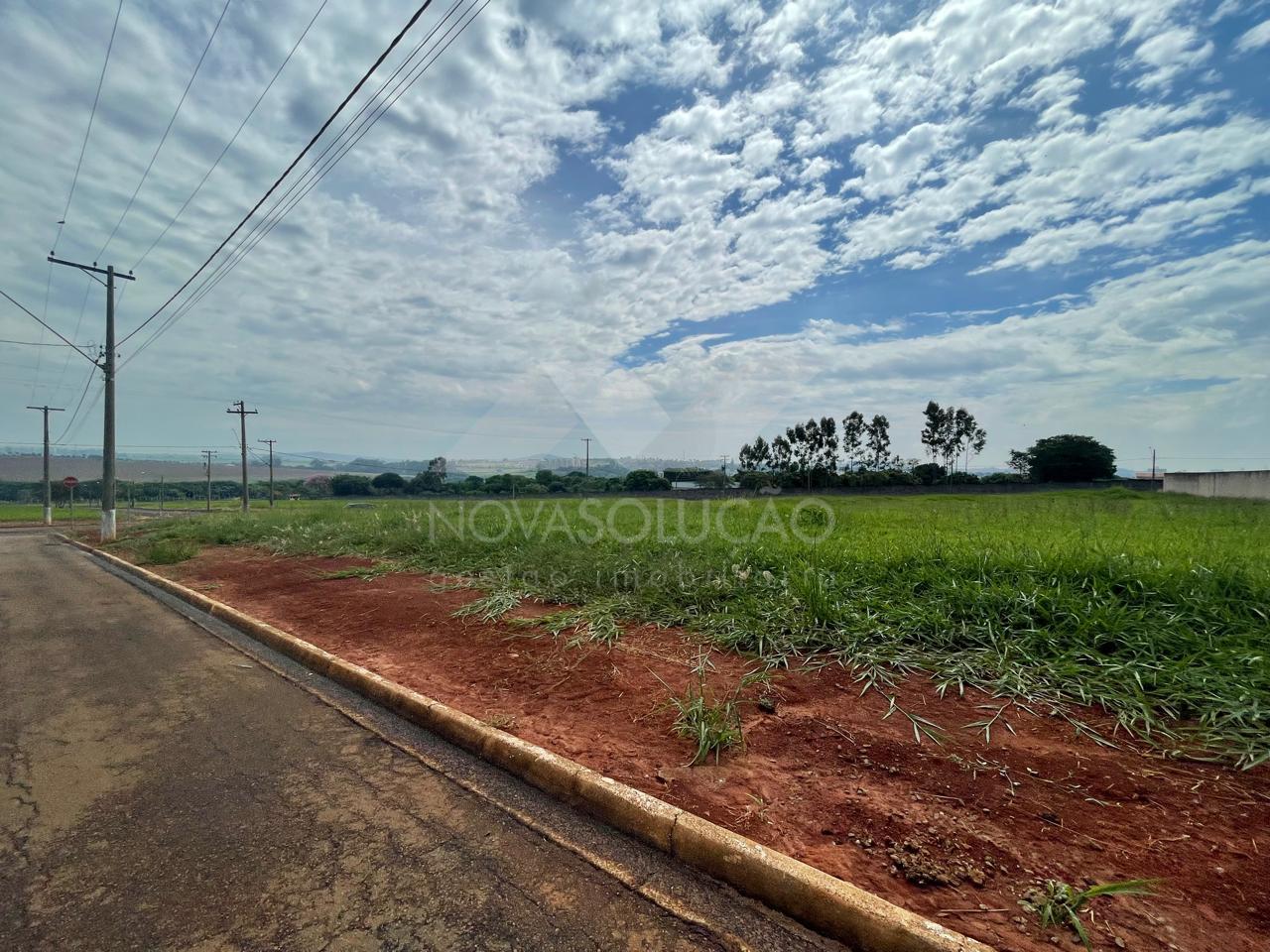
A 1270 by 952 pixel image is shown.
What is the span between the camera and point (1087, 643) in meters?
3.67

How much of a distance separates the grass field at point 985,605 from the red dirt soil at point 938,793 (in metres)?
0.29

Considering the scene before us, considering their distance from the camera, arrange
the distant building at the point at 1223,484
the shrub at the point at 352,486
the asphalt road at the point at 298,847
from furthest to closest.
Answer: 1. the shrub at the point at 352,486
2. the distant building at the point at 1223,484
3. the asphalt road at the point at 298,847

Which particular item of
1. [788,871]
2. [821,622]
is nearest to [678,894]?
[788,871]

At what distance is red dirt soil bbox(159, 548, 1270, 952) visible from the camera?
1854 millimetres

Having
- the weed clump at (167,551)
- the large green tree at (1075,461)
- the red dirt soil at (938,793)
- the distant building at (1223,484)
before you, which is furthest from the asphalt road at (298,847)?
the large green tree at (1075,461)

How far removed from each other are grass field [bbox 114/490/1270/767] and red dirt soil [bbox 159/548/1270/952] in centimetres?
29

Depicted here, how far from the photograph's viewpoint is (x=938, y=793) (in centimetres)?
248

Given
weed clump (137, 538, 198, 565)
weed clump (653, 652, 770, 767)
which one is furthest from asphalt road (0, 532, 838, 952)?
weed clump (137, 538, 198, 565)

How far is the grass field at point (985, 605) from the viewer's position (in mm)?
3113

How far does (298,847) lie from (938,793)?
2.81 meters

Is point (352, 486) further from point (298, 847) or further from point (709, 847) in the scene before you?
point (709, 847)

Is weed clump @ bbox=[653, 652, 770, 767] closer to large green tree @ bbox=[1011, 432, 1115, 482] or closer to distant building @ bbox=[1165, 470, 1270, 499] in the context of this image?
distant building @ bbox=[1165, 470, 1270, 499]

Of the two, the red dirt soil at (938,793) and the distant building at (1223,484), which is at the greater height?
the distant building at (1223,484)

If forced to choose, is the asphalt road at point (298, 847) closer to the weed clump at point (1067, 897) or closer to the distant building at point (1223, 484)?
the weed clump at point (1067, 897)
